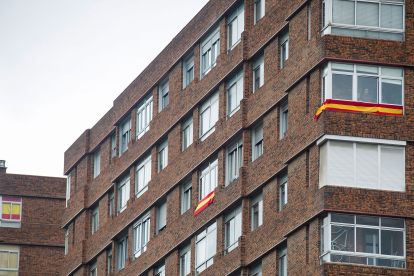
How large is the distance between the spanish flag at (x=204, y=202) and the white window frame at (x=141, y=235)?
635 centimetres

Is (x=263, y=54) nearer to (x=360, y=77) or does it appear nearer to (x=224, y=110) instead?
(x=224, y=110)

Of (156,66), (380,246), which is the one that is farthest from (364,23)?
(156,66)

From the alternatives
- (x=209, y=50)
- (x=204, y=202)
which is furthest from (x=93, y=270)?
(x=209, y=50)

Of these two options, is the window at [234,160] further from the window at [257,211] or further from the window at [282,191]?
the window at [282,191]

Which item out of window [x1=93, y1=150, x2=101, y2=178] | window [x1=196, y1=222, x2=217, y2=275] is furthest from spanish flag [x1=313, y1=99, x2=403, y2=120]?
window [x1=93, y1=150, x2=101, y2=178]

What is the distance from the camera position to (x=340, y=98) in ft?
137

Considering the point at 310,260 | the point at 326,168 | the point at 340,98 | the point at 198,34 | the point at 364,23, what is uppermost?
the point at 198,34

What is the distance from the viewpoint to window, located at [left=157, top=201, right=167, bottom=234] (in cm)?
5653

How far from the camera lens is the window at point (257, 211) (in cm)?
4681

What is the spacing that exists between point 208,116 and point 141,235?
9323mm

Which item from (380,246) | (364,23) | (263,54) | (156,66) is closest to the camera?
(380,246)

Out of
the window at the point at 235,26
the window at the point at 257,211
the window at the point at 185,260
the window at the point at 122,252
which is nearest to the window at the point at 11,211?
the window at the point at 122,252

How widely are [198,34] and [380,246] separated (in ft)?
61.9

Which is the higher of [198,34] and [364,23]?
[198,34]
